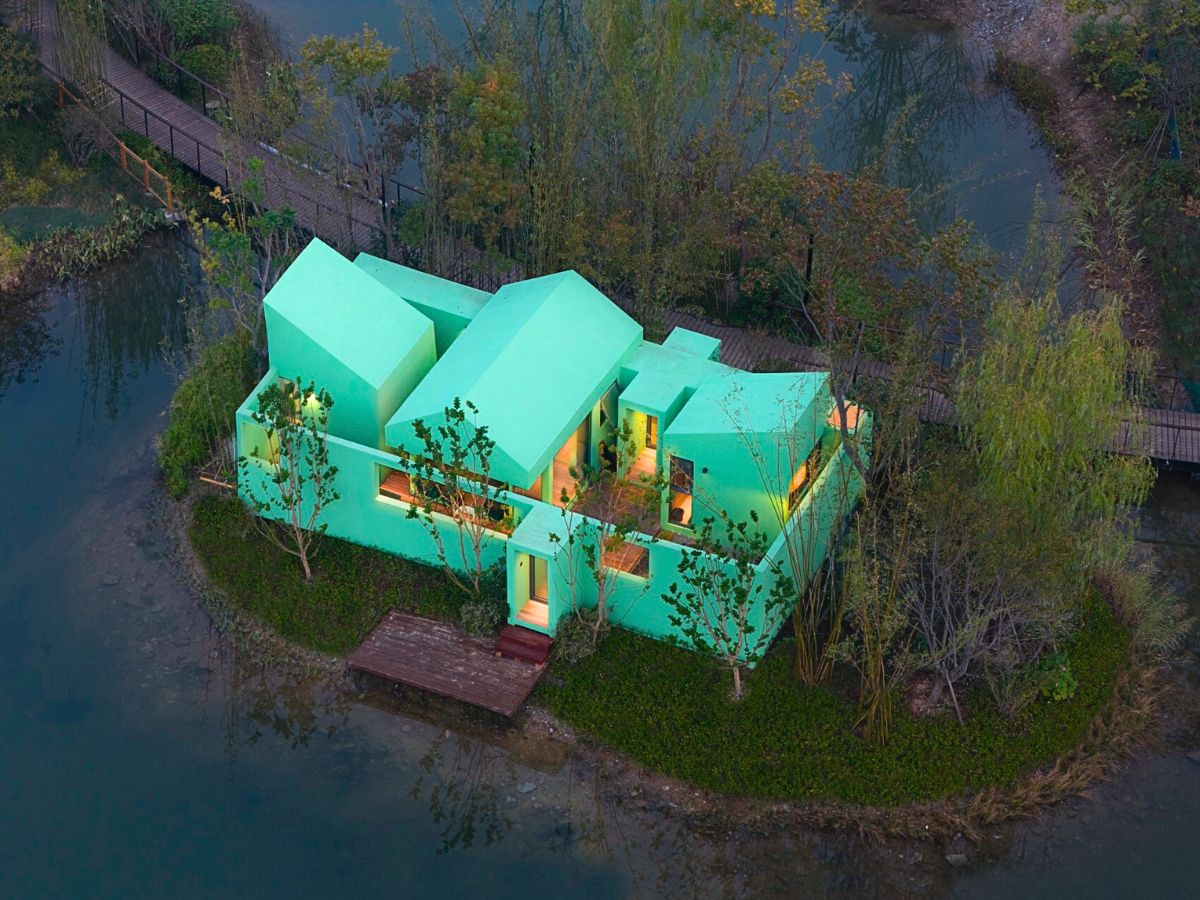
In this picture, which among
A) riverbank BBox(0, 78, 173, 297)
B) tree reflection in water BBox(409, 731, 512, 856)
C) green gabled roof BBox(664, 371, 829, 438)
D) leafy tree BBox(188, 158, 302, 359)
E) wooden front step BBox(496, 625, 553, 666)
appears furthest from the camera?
riverbank BBox(0, 78, 173, 297)

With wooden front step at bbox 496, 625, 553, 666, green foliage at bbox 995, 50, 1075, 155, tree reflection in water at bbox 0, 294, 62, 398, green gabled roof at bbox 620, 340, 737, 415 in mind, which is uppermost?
green foliage at bbox 995, 50, 1075, 155

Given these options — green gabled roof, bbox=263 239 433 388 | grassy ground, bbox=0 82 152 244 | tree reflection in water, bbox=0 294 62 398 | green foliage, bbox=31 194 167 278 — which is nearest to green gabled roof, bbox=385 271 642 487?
green gabled roof, bbox=263 239 433 388

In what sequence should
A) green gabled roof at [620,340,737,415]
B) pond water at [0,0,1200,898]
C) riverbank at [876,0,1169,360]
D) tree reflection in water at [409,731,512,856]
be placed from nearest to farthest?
pond water at [0,0,1200,898] → tree reflection in water at [409,731,512,856] → green gabled roof at [620,340,737,415] → riverbank at [876,0,1169,360]

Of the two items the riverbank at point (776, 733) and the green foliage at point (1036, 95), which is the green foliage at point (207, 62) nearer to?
the riverbank at point (776, 733)

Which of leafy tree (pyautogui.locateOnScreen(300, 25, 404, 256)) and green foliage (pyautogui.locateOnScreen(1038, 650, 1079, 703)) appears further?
leafy tree (pyautogui.locateOnScreen(300, 25, 404, 256))

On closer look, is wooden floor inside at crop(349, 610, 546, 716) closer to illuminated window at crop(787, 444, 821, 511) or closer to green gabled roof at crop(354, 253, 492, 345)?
illuminated window at crop(787, 444, 821, 511)

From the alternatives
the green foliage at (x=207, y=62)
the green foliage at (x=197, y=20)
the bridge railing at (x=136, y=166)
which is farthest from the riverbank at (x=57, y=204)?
the green foliage at (x=197, y=20)

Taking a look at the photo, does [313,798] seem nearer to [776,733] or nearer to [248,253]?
[776,733]
